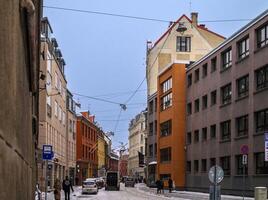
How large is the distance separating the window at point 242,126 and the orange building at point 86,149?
161 ft

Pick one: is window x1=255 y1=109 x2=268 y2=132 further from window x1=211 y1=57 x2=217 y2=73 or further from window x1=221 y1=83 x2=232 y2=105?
window x1=211 y1=57 x2=217 y2=73

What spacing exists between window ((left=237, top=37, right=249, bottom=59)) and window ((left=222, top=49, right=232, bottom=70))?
8.29 ft

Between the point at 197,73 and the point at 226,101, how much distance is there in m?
11.4

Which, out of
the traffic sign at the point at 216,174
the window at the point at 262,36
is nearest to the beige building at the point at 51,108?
the window at the point at 262,36

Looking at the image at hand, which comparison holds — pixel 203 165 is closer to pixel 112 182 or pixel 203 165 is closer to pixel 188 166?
pixel 188 166

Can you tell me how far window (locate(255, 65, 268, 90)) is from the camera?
43.3 m

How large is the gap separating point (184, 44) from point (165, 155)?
20.0 meters

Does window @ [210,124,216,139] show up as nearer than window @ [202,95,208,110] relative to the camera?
Yes

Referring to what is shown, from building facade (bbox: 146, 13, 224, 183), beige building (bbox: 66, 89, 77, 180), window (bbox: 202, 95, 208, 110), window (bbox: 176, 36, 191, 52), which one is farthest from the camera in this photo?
window (bbox: 176, 36, 191, 52)

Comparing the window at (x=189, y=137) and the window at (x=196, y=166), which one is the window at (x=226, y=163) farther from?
the window at (x=189, y=137)

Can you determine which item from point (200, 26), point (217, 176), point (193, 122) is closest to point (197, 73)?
point (193, 122)

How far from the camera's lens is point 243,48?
48625 mm

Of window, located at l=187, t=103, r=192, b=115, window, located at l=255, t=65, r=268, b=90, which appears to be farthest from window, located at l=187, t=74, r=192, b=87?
window, located at l=255, t=65, r=268, b=90

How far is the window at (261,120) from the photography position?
42.9 meters
